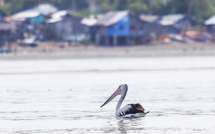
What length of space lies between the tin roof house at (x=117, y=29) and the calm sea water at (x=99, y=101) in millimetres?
42145

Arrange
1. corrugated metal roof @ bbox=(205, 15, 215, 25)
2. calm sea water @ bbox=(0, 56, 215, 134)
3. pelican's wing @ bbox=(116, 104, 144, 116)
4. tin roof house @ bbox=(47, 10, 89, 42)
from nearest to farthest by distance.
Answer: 1. calm sea water @ bbox=(0, 56, 215, 134)
2. pelican's wing @ bbox=(116, 104, 144, 116)
3. tin roof house @ bbox=(47, 10, 89, 42)
4. corrugated metal roof @ bbox=(205, 15, 215, 25)

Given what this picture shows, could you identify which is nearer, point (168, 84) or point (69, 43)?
point (168, 84)

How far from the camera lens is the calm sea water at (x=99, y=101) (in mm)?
21406

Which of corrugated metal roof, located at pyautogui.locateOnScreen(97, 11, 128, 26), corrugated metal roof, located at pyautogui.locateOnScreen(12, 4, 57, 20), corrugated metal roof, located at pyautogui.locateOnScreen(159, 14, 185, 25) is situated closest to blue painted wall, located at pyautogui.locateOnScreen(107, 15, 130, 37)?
corrugated metal roof, located at pyautogui.locateOnScreen(97, 11, 128, 26)

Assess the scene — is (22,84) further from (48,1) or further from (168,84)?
(48,1)

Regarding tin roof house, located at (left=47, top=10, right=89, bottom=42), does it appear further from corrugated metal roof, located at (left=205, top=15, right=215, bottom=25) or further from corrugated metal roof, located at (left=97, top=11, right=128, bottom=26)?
corrugated metal roof, located at (left=205, top=15, right=215, bottom=25)

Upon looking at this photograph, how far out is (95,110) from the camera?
25719 mm

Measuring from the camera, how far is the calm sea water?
2141 centimetres

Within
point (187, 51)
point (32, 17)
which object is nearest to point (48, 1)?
point (32, 17)

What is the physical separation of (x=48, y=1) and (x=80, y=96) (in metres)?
103

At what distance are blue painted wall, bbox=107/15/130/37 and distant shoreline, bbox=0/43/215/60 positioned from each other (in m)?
4.54

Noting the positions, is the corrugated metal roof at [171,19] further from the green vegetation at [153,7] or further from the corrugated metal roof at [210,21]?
the corrugated metal roof at [210,21]

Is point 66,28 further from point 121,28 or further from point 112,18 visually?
point 121,28

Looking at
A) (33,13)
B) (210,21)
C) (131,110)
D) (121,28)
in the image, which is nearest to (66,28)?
(121,28)
